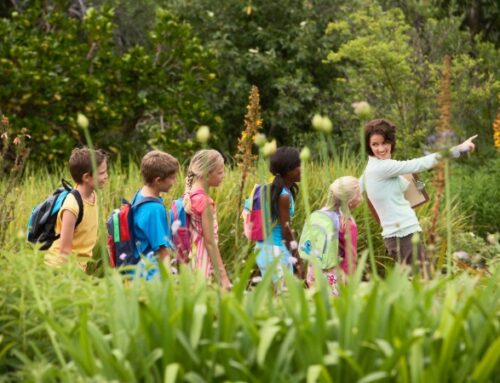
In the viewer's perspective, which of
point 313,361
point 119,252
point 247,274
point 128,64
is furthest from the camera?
point 128,64

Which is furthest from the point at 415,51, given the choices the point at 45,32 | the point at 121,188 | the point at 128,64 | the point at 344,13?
the point at 121,188

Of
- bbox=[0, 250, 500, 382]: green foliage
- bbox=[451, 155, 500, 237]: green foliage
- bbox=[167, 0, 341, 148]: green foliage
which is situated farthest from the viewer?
bbox=[167, 0, 341, 148]: green foliage

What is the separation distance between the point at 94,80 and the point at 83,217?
26.3 feet

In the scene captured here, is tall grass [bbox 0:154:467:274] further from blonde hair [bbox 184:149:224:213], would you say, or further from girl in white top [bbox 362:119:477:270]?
blonde hair [bbox 184:149:224:213]

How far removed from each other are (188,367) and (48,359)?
0.71 meters

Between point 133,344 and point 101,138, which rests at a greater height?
point 101,138

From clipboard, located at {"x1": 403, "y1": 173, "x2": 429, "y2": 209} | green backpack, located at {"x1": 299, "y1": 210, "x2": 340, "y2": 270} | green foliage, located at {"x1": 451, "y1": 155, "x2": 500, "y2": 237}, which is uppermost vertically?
clipboard, located at {"x1": 403, "y1": 173, "x2": 429, "y2": 209}

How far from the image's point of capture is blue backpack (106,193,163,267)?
6.06m

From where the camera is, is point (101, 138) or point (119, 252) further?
point (101, 138)

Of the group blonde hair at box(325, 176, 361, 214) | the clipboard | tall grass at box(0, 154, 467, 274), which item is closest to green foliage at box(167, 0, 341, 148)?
tall grass at box(0, 154, 467, 274)

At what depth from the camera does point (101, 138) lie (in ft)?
48.3

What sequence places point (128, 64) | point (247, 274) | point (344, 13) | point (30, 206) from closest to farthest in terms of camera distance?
1. point (247, 274)
2. point (30, 206)
3. point (128, 64)
4. point (344, 13)

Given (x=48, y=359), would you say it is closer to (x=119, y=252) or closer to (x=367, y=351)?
(x=367, y=351)

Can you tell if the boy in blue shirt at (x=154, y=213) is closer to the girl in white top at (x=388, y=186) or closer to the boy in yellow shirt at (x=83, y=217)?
the boy in yellow shirt at (x=83, y=217)
